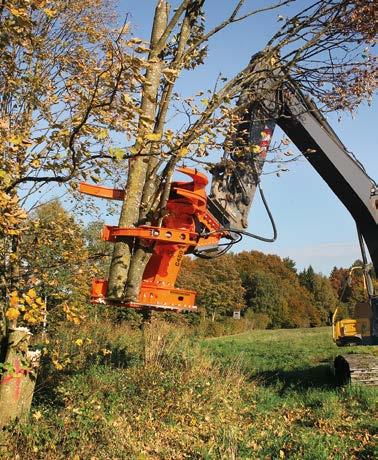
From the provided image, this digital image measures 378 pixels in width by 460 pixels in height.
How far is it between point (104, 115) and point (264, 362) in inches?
364

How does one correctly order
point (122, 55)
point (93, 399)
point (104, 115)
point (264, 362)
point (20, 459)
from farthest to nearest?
point (264, 362), point (93, 399), point (20, 459), point (104, 115), point (122, 55)

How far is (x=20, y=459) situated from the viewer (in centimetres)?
518

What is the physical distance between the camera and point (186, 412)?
23.4ft

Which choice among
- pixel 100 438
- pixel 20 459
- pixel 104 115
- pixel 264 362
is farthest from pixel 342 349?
pixel 104 115

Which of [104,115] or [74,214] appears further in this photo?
[74,214]

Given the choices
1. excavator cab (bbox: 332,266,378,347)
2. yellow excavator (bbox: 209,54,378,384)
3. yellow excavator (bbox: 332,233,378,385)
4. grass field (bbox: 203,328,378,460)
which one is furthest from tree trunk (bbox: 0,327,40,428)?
excavator cab (bbox: 332,266,378,347)

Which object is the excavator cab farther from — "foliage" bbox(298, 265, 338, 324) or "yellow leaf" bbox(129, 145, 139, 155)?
"foliage" bbox(298, 265, 338, 324)

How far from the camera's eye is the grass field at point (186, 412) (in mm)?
5387

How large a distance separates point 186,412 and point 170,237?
2.83 metres

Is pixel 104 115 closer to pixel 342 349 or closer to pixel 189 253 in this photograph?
pixel 189 253

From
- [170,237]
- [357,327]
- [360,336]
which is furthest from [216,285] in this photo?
[170,237]

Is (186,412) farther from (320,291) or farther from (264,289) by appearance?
(320,291)

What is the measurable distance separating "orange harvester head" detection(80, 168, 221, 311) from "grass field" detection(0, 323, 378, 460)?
153 cm

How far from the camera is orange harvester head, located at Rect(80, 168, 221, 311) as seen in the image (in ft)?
18.4
